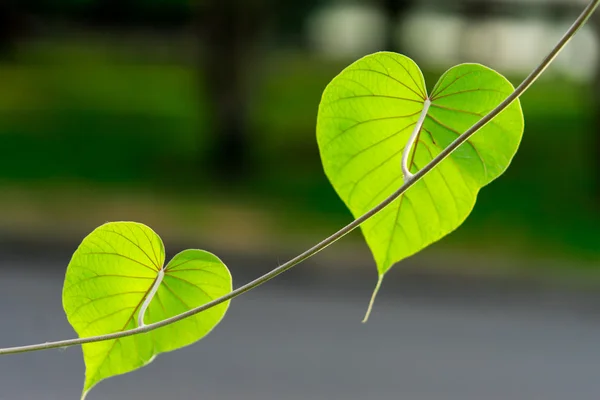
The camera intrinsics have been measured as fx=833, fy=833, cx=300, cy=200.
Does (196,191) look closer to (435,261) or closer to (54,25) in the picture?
(435,261)

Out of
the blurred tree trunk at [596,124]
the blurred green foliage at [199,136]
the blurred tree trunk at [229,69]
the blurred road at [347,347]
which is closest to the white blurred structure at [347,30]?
the blurred green foliage at [199,136]

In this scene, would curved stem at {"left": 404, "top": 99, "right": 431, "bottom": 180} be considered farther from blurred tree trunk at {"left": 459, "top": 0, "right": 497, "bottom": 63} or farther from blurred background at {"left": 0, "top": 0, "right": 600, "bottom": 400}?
blurred tree trunk at {"left": 459, "top": 0, "right": 497, "bottom": 63}

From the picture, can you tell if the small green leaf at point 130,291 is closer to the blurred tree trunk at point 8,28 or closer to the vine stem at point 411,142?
the vine stem at point 411,142

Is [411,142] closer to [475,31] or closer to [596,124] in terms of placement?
[596,124]

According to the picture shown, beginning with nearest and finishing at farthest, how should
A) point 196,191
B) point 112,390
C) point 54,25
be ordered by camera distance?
1. point 112,390
2. point 196,191
3. point 54,25

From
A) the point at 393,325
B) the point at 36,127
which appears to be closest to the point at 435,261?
the point at 393,325

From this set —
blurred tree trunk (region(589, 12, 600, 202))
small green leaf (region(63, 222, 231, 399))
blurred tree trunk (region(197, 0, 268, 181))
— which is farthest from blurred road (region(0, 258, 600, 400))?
small green leaf (region(63, 222, 231, 399))
